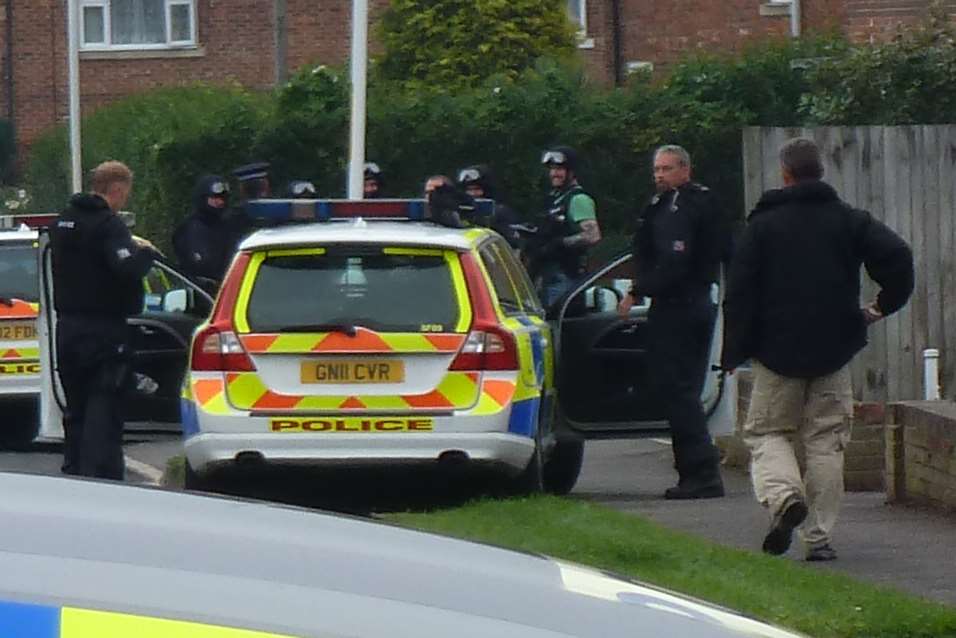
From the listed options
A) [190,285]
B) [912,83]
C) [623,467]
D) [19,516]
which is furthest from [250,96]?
[19,516]

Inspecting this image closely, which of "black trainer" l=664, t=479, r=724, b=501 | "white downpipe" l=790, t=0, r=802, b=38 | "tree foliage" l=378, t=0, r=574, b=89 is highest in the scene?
"white downpipe" l=790, t=0, r=802, b=38

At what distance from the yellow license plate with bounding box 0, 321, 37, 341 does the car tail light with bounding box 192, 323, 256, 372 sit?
5180 millimetres

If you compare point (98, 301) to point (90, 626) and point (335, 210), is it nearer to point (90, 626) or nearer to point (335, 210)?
point (335, 210)

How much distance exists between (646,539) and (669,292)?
251 cm

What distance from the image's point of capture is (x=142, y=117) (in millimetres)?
26047

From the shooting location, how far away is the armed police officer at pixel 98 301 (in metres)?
10.8

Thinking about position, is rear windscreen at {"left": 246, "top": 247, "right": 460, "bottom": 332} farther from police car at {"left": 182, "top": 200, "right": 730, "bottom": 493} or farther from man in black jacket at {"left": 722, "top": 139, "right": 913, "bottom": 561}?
man in black jacket at {"left": 722, "top": 139, "right": 913, "bottom": 561}

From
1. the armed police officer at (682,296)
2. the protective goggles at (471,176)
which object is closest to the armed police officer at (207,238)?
the protective goggles at (471,176)

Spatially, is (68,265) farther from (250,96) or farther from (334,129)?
(250,96)

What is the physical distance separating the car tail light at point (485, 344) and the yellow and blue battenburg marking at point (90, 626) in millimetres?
8163

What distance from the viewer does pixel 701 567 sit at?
8.01m

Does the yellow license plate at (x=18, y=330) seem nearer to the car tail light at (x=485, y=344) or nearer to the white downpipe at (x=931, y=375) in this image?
the car tail light at (x=485, y=344)

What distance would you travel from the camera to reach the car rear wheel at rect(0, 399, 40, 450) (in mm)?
16062

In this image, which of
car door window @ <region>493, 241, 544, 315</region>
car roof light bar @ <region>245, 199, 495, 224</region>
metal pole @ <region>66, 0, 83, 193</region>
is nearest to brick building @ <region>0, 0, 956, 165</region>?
metal pole @ <region>66, 0, 83, 193</region>
